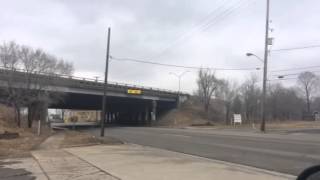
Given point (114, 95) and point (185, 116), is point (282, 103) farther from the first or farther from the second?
point (114, 95)

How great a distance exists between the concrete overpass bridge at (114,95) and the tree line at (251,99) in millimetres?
6556

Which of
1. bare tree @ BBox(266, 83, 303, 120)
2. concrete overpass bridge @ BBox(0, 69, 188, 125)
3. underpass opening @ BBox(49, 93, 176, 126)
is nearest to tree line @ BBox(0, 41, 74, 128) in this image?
concrete overpass bridge @ BBox(0, 69, 188, 125)

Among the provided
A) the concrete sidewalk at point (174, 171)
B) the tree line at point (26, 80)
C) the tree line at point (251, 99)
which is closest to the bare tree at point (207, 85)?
the tree line at point (251, 99)

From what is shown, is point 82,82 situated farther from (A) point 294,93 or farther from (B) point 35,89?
(A) point 294,93

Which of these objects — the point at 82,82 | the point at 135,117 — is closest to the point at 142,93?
the point at 82,82

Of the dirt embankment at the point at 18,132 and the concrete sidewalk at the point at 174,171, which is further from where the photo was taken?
the dirt embankment at the point at 18,132

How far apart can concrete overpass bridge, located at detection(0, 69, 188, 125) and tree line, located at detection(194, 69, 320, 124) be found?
21.5ft

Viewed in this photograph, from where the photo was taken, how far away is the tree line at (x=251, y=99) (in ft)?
337

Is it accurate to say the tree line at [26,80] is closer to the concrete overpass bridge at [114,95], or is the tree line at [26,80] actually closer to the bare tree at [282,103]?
the concrete overpass bridge at [114,95]

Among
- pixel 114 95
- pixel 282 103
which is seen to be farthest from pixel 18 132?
pixel 282 103

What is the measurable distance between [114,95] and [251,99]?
3795cm

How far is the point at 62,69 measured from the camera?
7025 centimetres

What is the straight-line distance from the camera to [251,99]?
110m

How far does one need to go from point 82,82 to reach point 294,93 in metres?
66.4
